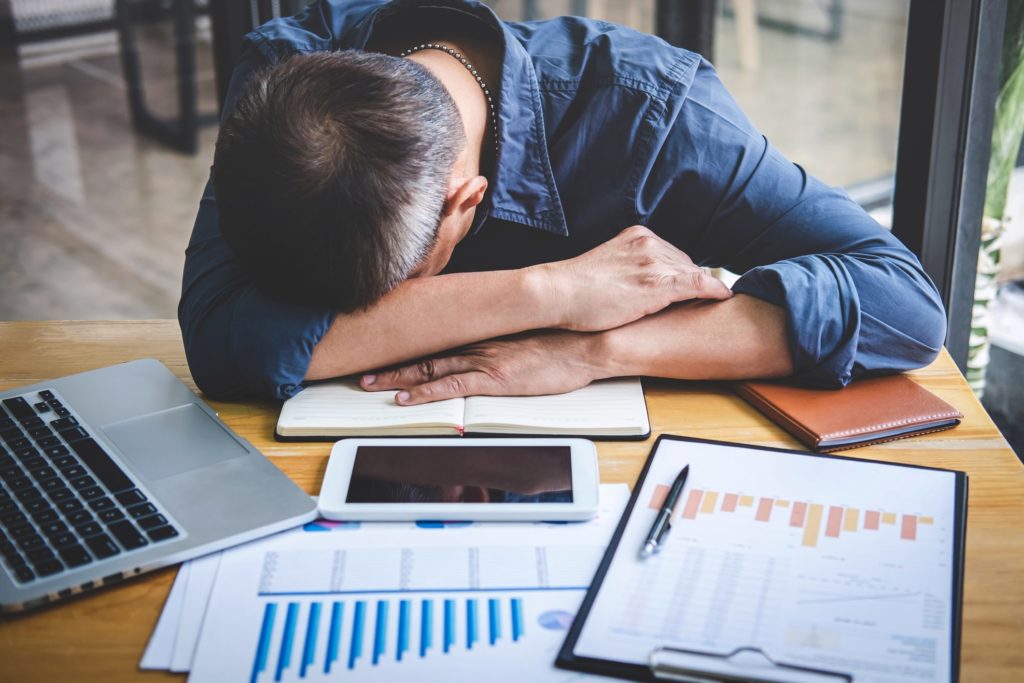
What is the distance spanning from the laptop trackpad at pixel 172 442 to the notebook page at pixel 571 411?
0.23 meters

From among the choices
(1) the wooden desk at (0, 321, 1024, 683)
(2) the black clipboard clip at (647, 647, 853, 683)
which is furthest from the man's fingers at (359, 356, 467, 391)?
(2) the black clipboard clip at (647, 647, 853, 683)

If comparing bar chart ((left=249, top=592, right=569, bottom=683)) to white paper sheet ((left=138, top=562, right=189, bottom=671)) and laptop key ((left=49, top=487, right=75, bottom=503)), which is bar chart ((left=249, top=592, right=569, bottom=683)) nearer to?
white paper sheet ((left=138, top=562, right=189, bottom=671))

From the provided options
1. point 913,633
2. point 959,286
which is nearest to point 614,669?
point 913,633

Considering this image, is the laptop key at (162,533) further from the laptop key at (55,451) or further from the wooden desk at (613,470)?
the laptop key at (55,451)

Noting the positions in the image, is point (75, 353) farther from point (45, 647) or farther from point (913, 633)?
point (913, 633)

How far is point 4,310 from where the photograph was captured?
274cm

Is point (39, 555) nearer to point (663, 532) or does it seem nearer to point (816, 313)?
point (663, 532)

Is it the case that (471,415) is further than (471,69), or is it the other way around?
(471,69)

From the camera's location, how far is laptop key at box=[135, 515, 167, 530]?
79 cm

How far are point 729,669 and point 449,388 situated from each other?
1.42 ft

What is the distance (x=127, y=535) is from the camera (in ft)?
2.56

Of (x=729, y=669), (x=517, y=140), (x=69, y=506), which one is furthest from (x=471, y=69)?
(x=729, y=669)

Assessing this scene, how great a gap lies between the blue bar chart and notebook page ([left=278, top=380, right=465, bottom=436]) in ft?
0.77

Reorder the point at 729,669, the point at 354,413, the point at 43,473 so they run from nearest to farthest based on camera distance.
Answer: the point at 729,669 → the point at 43,473 → the point at 354,413
